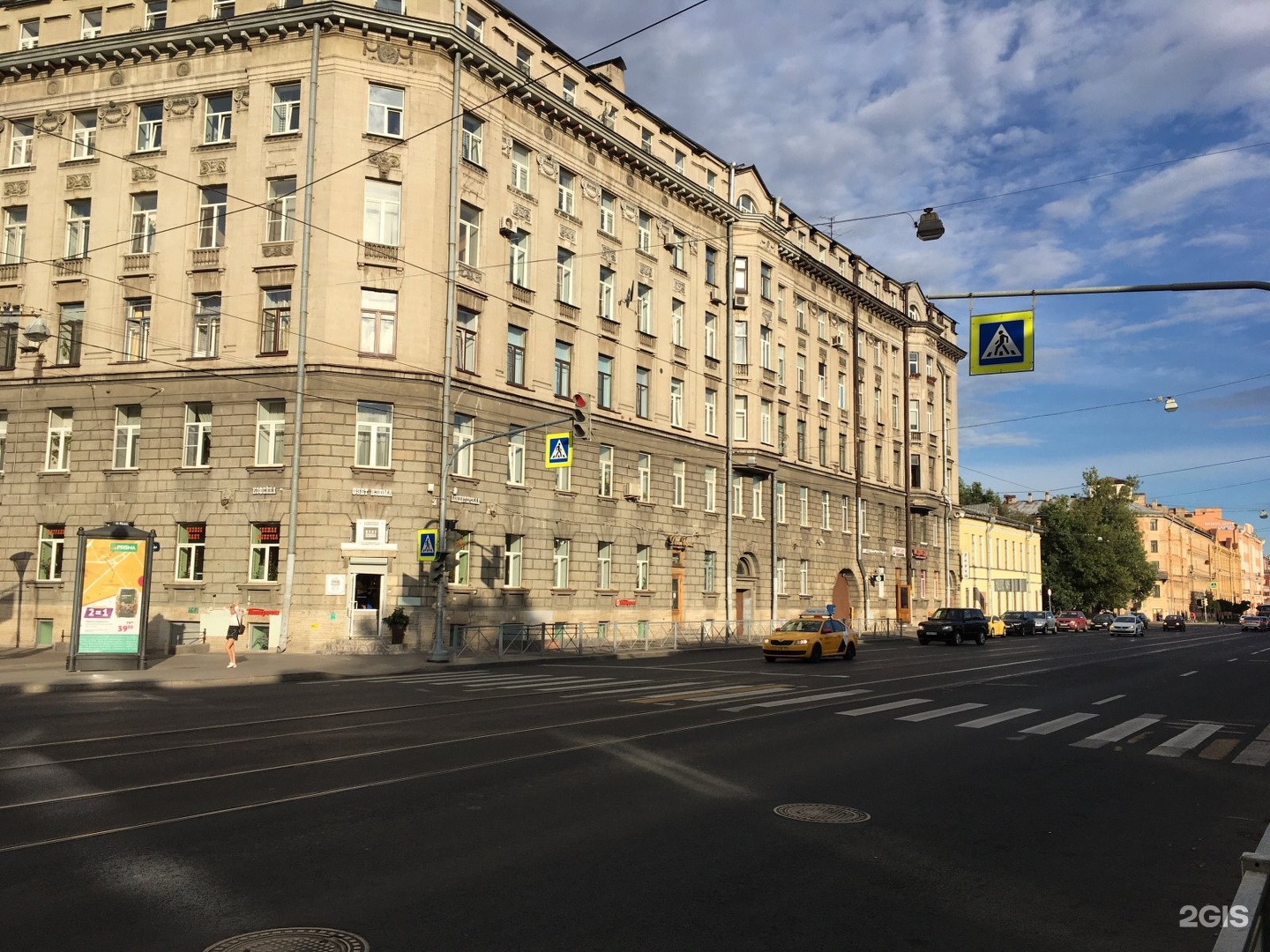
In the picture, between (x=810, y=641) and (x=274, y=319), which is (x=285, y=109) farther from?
(x=810, y=641)

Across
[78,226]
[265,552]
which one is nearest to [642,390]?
[265,552]

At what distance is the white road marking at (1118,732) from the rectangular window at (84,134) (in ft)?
114

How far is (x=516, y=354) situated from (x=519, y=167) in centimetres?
699

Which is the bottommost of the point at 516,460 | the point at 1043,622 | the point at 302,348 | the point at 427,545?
the point at 1043,622

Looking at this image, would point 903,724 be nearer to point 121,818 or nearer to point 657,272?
point 121,818

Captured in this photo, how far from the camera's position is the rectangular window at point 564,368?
120ft

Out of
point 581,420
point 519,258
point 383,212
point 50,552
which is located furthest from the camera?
point 519,258

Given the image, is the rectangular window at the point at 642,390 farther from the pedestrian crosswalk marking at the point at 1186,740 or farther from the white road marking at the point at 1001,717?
the pedestrian crosswalk marking at the point at 1186,740

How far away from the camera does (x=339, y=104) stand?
30.4m

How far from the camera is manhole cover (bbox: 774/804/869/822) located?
8242mm

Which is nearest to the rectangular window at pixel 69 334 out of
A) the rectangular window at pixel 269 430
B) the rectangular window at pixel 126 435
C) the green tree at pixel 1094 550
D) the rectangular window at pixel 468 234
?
the rectangular window at pixel 126 435

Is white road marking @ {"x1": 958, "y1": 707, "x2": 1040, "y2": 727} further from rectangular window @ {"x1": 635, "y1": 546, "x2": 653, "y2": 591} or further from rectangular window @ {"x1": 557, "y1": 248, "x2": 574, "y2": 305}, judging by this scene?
rectangular window @ {"x1": 557, "y1": 248, "x2": 574, "y2": 305}

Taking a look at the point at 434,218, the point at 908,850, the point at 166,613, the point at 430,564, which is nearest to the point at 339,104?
the point at 434,218

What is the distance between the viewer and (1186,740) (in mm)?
13461
